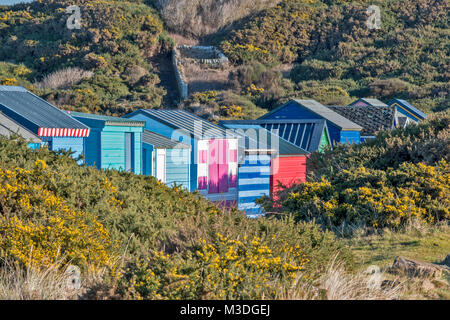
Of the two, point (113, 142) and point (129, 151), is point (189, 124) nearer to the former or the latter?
point (129, 151)

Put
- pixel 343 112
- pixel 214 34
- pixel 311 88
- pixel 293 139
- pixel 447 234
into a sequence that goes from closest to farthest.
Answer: pixel 447 234
pixel 293 139
pixel 343 112
pixel 311 88
pixel 214 34

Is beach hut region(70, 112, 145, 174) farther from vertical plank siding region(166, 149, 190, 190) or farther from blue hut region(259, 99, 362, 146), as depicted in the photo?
blue hut region(259, 99, 362, 146)

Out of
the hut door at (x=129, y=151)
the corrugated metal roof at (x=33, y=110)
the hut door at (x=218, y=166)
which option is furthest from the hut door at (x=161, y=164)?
the corrugated metal roof at (x=33, y=110)

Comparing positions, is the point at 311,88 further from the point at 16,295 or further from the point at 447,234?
the point at 16,295

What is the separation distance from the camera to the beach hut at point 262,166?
743 inches

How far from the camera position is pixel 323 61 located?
2184 inches

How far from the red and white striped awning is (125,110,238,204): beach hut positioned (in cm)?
401

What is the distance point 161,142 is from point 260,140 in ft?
19.3

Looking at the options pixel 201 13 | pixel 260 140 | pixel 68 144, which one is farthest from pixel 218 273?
pixel 201 13

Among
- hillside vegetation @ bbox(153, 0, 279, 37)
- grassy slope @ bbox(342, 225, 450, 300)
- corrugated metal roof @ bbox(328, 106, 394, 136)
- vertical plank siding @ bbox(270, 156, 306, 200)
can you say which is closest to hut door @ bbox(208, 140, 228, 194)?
vertical plank siding @ bbox(270, 156, 306, 200)

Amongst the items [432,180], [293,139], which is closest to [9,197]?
[432,180]

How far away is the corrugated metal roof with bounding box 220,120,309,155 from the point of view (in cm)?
1972

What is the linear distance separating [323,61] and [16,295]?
2106 inches
